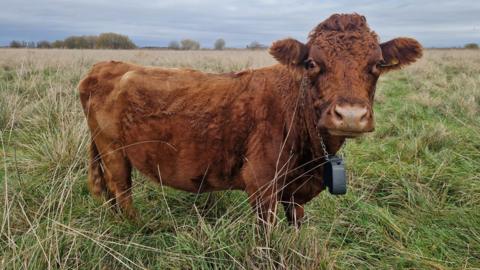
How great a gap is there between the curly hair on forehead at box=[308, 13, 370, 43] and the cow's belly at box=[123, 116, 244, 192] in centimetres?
103

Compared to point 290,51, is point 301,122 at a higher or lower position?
lower

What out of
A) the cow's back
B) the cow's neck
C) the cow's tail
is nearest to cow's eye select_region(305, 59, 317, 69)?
the cow's neck

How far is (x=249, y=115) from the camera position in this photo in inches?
112

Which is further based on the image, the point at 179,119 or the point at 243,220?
the point at 179,119

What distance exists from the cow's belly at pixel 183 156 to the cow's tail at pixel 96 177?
56 cm

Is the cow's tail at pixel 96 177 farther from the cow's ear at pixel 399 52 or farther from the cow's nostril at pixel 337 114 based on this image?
the cow's ear at pixel 399 52

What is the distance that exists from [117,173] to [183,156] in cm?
78

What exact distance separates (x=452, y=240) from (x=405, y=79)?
41.7 ft

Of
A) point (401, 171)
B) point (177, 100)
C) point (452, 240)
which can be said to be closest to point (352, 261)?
point (452, 240)

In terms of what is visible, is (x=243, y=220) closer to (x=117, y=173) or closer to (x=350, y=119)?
(x=350, y=119)

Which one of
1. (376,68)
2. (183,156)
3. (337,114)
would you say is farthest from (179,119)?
(376,68)

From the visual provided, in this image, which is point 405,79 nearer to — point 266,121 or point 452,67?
point 452,67

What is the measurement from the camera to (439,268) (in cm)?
251

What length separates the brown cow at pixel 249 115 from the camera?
2.40 metres
